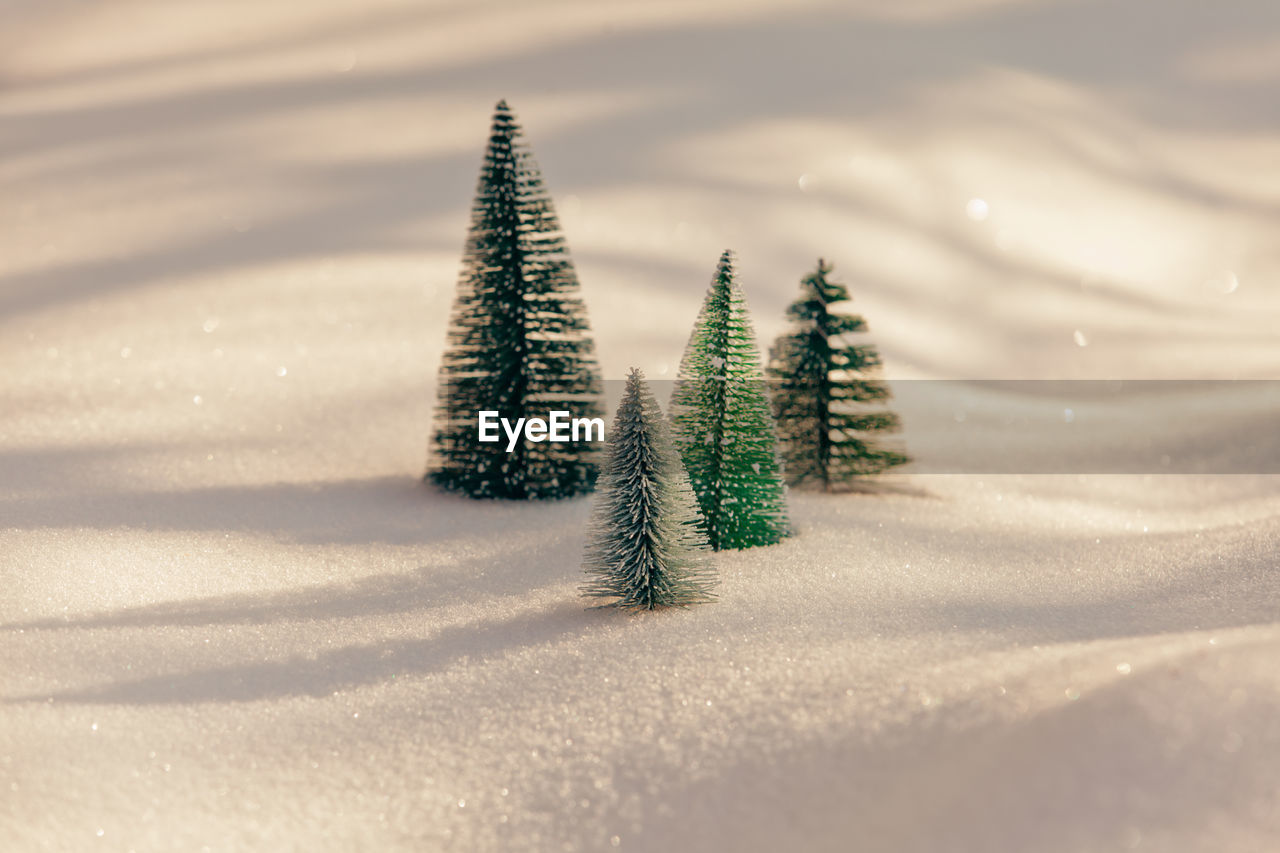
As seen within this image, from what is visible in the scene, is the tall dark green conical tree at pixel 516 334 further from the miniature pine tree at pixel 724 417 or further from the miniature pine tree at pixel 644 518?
the miniature pine tree at pixel 644 518

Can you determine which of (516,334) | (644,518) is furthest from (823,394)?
(644,518)

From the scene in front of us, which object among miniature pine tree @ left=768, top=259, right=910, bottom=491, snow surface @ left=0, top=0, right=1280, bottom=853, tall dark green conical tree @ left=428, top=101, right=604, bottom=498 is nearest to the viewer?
snow surface @ left=0, top=0, right=1280, bottom=853

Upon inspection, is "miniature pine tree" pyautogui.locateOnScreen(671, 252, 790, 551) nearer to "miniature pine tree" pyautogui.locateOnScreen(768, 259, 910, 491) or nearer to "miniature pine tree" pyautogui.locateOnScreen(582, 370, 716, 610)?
"miniature pine tree" pyautogui.locateOnScreen(582, 370, 716, 610)

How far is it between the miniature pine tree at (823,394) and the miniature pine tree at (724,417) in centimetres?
105

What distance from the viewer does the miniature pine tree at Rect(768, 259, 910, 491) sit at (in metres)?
5.36

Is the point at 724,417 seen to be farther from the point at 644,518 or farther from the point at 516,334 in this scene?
the point at 516,334

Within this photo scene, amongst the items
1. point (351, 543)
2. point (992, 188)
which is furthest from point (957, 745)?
point (992, 188)

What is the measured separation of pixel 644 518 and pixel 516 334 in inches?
68.1

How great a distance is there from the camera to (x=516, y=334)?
519cm

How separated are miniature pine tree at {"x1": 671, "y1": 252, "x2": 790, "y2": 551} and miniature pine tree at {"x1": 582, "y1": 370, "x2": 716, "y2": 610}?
476 mm

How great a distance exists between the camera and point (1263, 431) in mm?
6371

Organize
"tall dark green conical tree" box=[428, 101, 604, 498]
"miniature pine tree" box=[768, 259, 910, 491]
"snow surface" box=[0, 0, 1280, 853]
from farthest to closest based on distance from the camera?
"miniature pine tree" box=[768, 259, 910, 491] < "tall dark green conical tree" box=[428, 101, 604, 498] < "snow surface" box=[0, 0, 1280, 853]

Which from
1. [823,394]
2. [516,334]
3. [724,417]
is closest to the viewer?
[724,417]

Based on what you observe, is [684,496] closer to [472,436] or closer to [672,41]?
[472,436]
